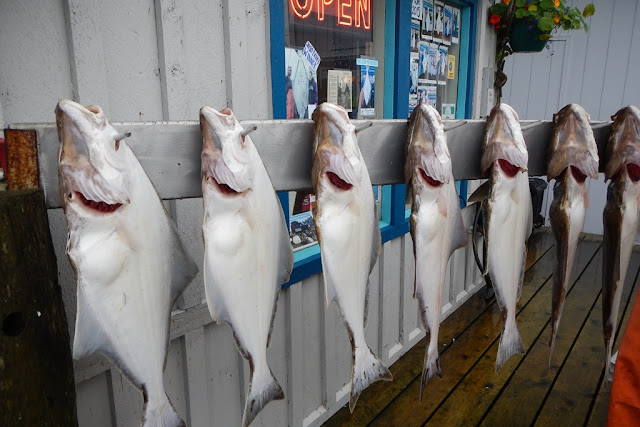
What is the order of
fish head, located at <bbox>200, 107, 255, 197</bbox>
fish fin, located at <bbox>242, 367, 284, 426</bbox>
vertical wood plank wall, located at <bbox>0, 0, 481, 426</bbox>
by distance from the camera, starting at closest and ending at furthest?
fish head, located at <bbox>200, 107, 255, 197</bbox>, fish fin, located at <bbox>242, 367, 284, 426</bbox>, vertical wood plank wall, located at <bbox>0, 0, 481, 426</bbox>

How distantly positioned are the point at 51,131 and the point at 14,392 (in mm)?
509

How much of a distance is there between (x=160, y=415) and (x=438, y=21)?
4.06 m

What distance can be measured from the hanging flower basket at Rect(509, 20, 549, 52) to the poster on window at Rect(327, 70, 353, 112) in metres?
2.20

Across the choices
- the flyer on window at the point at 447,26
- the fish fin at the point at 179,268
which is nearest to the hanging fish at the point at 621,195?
the fish fin at the point at 179,268

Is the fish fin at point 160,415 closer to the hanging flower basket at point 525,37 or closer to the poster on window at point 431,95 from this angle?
the poster on window at point 431,95

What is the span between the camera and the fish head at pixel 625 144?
140 centimetres

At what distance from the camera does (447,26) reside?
438 cm

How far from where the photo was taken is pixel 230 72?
2.30m

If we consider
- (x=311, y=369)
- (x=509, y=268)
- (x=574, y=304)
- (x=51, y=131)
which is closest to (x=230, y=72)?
(x=51, y=131)

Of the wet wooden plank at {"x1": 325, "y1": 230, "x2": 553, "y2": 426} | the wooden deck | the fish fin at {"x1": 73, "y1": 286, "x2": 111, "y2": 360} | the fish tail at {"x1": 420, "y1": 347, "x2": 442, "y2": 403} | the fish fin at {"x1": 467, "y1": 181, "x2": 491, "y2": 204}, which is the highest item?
the fish fin at {"x1": 467, "y1": 181, "x2": 491, "y2": 204}

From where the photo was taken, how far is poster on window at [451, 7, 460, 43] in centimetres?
445

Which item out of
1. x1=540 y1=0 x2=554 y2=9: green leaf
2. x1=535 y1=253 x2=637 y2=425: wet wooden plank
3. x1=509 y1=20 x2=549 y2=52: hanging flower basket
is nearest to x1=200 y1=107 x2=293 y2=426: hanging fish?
x1=535 y1=253 x2=637 y2=425: wet wooden plank

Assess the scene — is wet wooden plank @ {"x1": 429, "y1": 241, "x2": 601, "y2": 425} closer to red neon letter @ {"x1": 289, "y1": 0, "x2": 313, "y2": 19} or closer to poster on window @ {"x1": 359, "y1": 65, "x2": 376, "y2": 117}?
poster on window @ {"x1": 359, "y1": 65, "x2": 376, "y2": 117}

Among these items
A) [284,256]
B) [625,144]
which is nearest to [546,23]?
[625,144]
